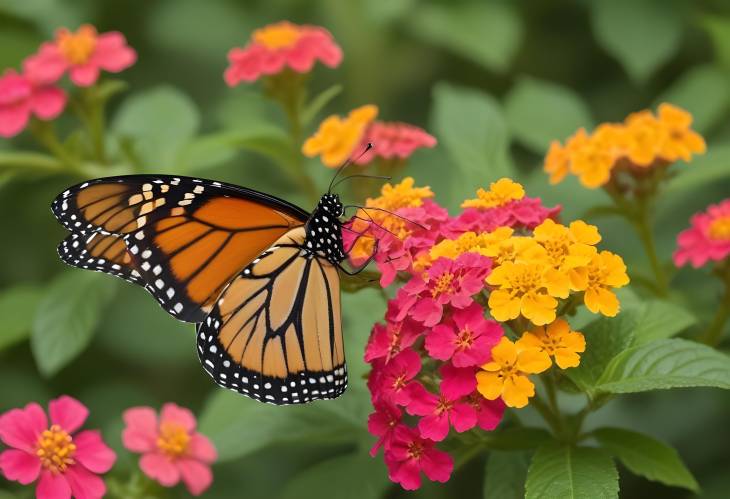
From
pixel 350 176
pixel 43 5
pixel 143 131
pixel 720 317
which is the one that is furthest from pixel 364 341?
pixel 43 5

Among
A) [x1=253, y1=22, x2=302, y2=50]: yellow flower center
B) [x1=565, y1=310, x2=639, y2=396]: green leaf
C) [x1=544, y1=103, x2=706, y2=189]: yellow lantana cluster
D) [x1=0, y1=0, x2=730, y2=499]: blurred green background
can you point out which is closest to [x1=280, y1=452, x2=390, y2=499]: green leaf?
[x1=0, y1=0, x2=730, y2=499]: blurred green background

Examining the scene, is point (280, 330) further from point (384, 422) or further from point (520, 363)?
point (520, 363)

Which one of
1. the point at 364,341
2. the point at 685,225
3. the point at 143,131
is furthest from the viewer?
the point at 685,225

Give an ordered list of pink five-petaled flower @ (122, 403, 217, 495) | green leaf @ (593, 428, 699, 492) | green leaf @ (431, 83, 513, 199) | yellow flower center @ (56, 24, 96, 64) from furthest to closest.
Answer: yellow flower center @ (56, 24, 96, 64) → green leaf @ (431, 83, 513, 199) → pink five-petaled flower @ (122, 403, 217, 495) → green leaf @ (593, 428, 699, 492)

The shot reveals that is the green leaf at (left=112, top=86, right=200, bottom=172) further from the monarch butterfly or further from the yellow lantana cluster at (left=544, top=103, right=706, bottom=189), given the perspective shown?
the yellow lantana cluster at (left=544, top=103, right=706, bottom=189)

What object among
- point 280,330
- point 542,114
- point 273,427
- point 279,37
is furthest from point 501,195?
point 542,114

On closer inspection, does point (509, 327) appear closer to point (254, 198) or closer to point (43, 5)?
point (254, 198)

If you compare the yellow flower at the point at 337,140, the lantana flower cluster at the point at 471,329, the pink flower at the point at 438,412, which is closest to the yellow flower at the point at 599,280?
the lantana flower cluster at the point at 471,329
